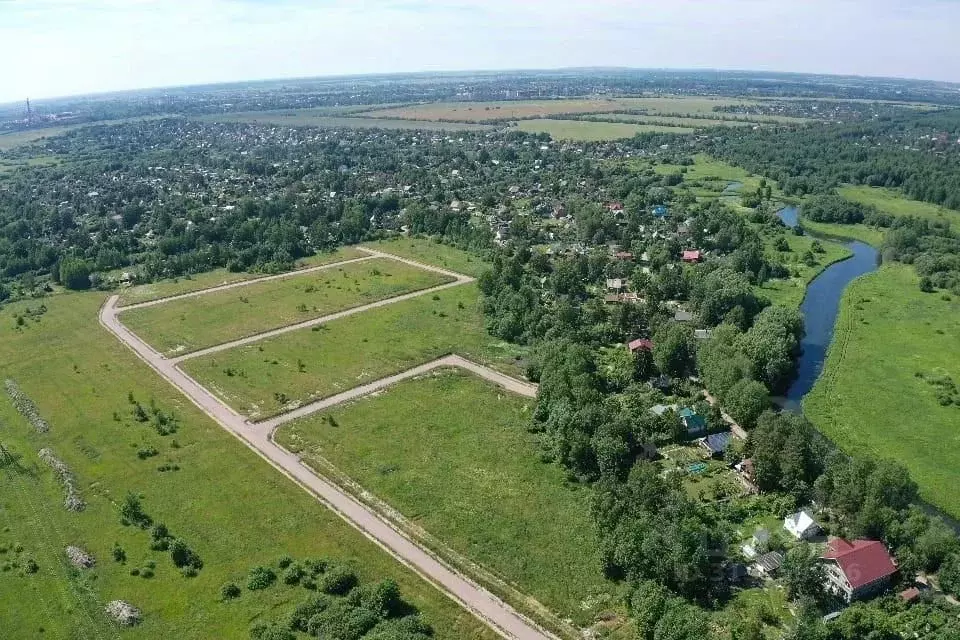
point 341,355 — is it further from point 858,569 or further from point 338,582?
point 858,569

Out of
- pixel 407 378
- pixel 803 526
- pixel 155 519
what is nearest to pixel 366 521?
pixel 155 519

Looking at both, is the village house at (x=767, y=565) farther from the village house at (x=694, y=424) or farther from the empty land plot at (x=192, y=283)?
the empty land plot at (x=192, y=283)

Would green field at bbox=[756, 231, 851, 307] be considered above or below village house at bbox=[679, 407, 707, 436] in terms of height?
above

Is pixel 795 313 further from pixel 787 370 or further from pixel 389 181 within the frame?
pixel 389 181

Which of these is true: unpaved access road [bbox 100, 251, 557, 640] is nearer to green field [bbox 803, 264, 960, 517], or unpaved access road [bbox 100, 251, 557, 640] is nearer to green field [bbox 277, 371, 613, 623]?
green field [bbox 277, 371, 613, 623]

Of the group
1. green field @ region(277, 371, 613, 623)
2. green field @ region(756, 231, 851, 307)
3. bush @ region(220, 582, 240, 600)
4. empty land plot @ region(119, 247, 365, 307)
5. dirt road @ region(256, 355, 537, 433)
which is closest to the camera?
bush @ region(220, 582, 240, 600)

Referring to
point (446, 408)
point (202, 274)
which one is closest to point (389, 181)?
point (202, 274)

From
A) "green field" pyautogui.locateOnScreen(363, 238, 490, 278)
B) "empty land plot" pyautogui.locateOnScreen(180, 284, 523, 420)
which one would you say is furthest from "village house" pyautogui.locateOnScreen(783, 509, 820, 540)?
"green field" pyautogui.locateOnScreen(363, 238, 490, 278)
